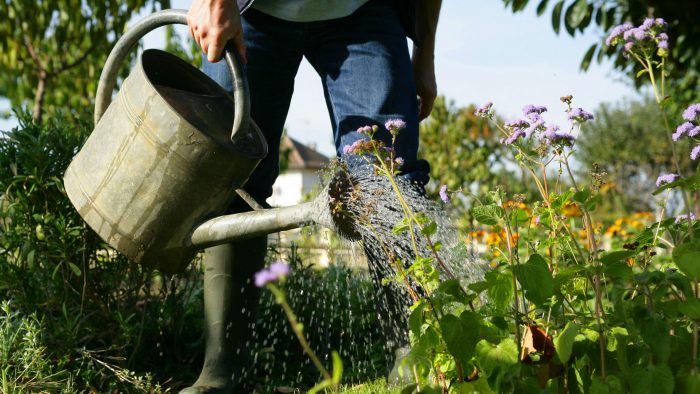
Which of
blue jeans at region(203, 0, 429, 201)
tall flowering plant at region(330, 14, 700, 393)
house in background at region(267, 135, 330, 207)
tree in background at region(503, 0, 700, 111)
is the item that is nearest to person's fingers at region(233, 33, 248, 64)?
blue jeans at region(203, 0, 429, 201)

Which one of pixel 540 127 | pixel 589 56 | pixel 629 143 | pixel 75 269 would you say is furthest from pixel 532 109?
pixel 629 143

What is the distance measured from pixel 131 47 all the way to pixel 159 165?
1.36 ft

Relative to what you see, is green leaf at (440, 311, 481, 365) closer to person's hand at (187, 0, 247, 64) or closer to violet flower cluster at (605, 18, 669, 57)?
violet flower cluster at (605, 18, 669, 57)

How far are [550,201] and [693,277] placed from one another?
34 cm

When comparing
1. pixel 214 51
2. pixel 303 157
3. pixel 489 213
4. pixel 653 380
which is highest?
pixel 303 157

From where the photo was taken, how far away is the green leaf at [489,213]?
4.98 feet

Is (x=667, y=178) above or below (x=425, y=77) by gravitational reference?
below

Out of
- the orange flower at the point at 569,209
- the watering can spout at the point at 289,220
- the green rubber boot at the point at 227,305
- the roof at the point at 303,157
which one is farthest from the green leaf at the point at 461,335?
the roof at the point at 303,157

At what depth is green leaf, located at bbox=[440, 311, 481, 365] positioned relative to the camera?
4.61 feet

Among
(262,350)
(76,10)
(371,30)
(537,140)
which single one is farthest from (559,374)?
(76,10)

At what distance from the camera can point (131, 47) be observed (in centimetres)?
223

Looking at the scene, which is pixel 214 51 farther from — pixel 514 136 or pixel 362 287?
pixel 362 287

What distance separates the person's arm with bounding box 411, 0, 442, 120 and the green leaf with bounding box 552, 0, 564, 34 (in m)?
2.17

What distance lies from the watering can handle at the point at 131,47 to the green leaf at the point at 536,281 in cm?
81
